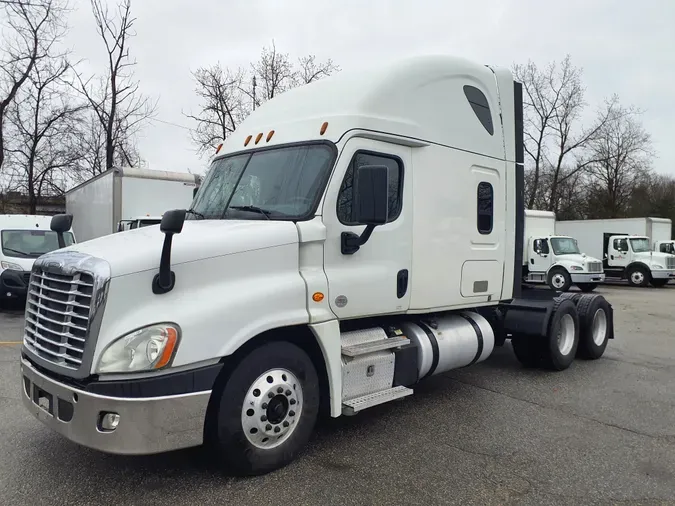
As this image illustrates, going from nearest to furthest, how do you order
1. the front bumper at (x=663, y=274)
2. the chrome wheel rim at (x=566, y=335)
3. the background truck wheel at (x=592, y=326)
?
the chrome wheel rim at (x=566, y=335) < the background truck wheel at (x=592, y=326) < the front bumper at (x=663, y=274)

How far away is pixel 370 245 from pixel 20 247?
11336mm

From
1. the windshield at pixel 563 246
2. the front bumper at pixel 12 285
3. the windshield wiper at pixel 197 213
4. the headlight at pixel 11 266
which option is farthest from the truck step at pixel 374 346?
the windshield at pixel 563 246

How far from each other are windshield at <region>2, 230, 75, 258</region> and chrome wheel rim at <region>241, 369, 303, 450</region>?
10.1 meters

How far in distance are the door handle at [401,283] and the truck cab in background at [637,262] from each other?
22740 millimetres

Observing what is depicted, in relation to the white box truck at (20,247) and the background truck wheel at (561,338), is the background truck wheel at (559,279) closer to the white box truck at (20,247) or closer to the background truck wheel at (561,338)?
the background truck wheel at (561,338)

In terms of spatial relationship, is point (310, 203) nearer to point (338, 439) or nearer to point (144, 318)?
point (144, 318)

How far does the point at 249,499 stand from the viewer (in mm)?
3531

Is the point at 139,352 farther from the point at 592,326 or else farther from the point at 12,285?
the point at 12,285

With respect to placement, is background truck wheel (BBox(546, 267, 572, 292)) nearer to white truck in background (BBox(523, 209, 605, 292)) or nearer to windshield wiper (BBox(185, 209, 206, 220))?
white truck in background (BBox(523, 209, 605, 292))

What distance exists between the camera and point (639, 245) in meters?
24.3

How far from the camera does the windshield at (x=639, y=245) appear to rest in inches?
955

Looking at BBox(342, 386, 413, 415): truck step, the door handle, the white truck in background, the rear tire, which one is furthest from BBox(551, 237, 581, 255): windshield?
BBox(342, 386, 413, 415): truck step

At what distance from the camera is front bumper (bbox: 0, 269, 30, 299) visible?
11.8m

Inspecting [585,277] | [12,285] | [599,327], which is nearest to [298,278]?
[599,327]
